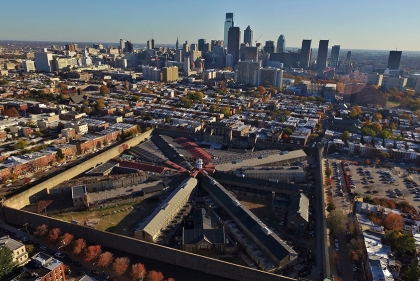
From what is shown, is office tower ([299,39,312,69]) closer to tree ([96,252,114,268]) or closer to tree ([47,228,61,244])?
tree ([47,228,61,244])

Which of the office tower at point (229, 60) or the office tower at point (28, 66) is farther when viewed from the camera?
the office tower at point (229, 60)

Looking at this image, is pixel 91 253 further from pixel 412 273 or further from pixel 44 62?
pixel 44 62

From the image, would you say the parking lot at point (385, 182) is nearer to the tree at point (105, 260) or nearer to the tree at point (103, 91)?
the tree at point (105, 260)

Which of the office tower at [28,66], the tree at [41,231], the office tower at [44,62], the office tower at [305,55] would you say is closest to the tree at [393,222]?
the tree at [41,231]

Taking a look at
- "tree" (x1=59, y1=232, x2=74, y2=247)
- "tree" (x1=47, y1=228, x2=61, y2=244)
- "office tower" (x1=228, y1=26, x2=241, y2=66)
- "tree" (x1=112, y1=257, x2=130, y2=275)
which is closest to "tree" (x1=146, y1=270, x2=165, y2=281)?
"tree" (x1=112, y1=257, x2=130, y2=275)

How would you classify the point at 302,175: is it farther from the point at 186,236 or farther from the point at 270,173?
the point at 186,236

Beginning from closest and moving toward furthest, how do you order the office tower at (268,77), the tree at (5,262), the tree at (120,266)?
1. the tree at (5,262)
2. the tree at (120,266)
3. the office tower at (268,77)
